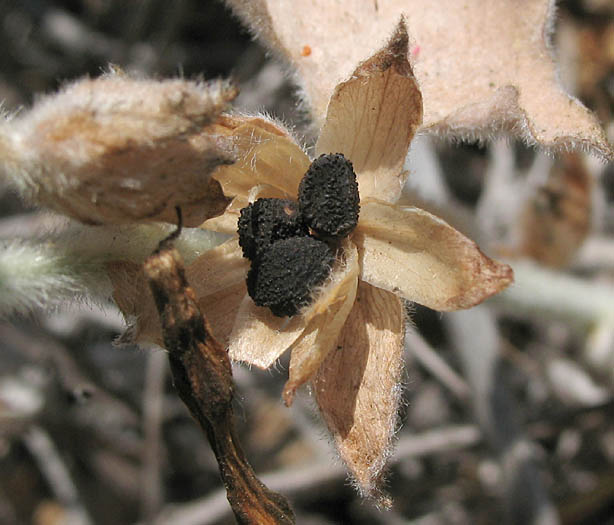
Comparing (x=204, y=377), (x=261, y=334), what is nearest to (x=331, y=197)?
(x=261, y=334)

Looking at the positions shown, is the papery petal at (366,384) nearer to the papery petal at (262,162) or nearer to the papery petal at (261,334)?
the papery petal at (261,334)

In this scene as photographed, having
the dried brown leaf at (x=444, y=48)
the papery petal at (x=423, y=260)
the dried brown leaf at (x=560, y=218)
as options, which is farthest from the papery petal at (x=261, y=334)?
the dried brown leaf at (x=560, y=218)

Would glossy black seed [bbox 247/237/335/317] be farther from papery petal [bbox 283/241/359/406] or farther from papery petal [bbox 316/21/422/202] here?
papery petal [bbox 316/21/422/202]

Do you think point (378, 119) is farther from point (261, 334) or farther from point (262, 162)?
point (261, 334)

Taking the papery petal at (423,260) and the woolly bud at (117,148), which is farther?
the papery petal at (423,260)

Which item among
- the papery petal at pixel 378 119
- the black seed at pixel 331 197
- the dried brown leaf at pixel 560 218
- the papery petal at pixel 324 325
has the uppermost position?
the papery petal at pixel 378 119

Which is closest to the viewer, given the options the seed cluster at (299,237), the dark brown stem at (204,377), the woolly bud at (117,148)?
the woolly bud at (117,148)

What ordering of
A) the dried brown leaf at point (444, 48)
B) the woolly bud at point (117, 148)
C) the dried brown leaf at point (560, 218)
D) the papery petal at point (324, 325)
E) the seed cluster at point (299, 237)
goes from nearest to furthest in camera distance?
the woolly bud at point (117, 148), the papery petal at point (324, 325), the seed cluster at point (299, 237), the dried brown leaf at point (444, 48), the dried brown leaf at point (560, 218)
